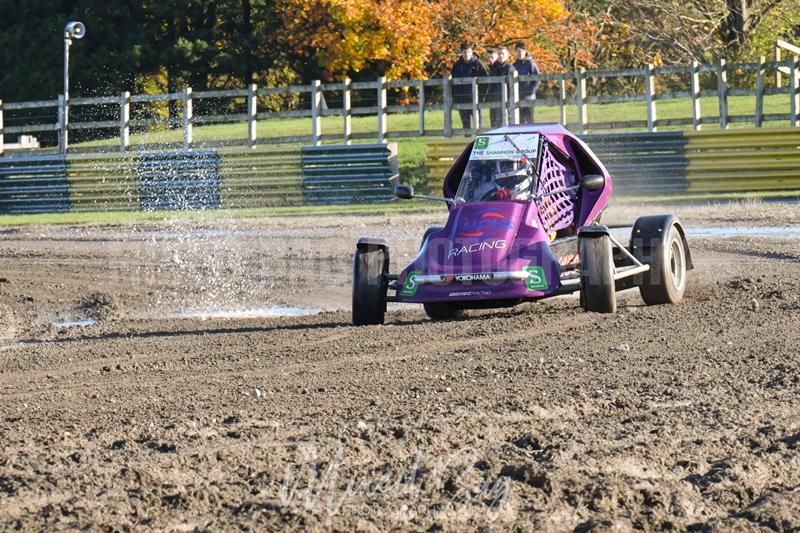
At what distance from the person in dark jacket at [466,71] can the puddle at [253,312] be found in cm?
1432

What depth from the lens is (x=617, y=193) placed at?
77.9 feet

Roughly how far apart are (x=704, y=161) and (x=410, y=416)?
17.9 meters

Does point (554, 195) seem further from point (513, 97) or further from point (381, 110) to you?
point (381, 110)

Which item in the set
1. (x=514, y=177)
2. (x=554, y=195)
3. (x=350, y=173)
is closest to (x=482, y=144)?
(x=514, y=177)

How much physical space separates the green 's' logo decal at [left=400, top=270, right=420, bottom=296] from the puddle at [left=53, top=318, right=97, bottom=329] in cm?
299

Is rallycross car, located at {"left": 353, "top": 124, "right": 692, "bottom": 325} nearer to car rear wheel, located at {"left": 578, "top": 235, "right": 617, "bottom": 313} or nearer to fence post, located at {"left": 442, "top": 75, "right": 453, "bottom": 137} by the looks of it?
car rear wheel, located at {"left": 578, "top": 235, "right": 617, "bottom": 313}

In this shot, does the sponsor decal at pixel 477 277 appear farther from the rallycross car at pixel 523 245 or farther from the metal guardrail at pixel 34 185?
the metal guardrail at pixel 34 185

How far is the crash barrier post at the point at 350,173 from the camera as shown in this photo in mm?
25609

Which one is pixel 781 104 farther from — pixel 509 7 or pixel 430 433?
pixel 430 433

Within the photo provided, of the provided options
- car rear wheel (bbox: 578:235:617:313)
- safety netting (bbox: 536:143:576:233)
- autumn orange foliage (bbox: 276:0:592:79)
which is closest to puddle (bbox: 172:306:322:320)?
safety netting (bbox: 536:143:576:233)

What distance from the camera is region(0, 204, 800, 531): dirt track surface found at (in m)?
5.25

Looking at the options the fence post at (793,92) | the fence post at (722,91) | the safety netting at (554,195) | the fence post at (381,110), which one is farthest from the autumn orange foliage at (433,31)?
the safety netting at (554,195)

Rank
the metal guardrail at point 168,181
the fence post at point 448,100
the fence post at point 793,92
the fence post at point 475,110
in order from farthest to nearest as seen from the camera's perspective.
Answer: the metal guardrail at point 168,181, the fence post at point 448,100, the fence post at point 475,110, the fence post at point 793,92

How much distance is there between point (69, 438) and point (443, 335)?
3.82 m
